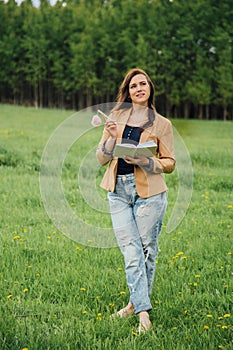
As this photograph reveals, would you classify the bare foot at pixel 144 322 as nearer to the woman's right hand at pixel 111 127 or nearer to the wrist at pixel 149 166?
the wrist at pixel 149 166

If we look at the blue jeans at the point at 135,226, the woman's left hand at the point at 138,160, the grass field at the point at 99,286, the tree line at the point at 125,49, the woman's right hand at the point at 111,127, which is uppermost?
the tree line at the point at 125,49

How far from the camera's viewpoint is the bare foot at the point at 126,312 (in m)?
4.29

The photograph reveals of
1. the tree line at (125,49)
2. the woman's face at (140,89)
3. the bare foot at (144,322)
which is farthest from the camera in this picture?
the tree line at (125,49)

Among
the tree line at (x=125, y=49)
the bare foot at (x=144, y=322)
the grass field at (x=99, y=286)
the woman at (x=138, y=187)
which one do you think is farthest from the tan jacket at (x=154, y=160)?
the tree line at (x=125, y=49)

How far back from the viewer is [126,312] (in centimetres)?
432

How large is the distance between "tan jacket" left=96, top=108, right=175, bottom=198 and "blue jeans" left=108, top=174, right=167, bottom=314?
0.06 m

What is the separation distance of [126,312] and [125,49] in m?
42.3

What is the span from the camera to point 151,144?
12.7ft

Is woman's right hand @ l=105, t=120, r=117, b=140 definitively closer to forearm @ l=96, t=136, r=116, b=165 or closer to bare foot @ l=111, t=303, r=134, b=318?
forearm @ l=96, t=136, r=116, b=165

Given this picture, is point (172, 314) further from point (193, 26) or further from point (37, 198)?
point (193, 26)

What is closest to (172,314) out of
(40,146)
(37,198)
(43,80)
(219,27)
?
(37,198)

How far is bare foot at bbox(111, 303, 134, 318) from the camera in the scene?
4293 millimetres

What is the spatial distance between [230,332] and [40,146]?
41.0 feet

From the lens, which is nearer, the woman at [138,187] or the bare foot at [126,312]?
the woman at [138,187]
